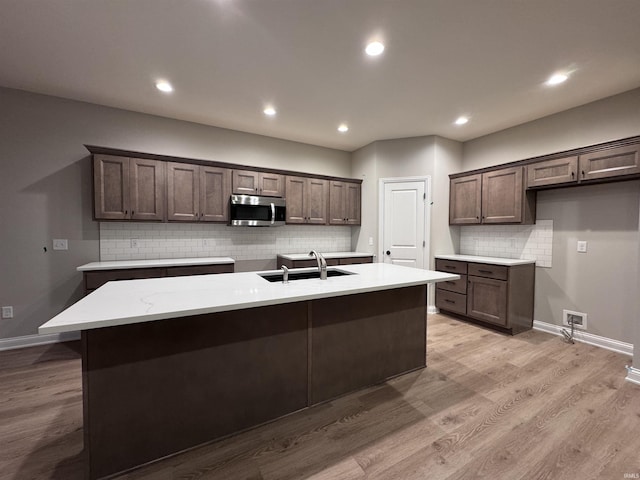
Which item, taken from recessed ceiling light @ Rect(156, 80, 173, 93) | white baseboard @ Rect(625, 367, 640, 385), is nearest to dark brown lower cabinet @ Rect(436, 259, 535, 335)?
white baseboard @ Rect(625, 367, 640, 385)

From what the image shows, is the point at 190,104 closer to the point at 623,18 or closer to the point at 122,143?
the point at 122,143

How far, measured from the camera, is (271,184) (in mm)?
4109

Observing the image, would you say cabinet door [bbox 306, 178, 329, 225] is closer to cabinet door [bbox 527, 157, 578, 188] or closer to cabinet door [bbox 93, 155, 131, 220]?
cabinet door [bbox 93, 155, 131, 220]

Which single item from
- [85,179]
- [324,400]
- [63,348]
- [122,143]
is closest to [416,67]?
[324,400]

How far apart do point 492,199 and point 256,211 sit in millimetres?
3341

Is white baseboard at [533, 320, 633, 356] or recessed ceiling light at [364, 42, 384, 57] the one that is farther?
white baseboard at [533, 320, 633, 356]

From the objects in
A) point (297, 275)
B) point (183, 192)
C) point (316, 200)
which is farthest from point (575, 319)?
point (183, 192)

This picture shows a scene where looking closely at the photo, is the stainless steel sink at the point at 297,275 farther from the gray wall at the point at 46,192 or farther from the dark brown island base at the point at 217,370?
the gray wall at the point at 46,192

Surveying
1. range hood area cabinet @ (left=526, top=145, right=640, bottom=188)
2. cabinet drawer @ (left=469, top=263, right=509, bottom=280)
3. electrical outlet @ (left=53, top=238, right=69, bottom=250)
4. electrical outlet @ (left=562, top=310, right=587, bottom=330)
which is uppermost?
range hood area cabinet @ (left=526, top=145, right=640, bottom=188)

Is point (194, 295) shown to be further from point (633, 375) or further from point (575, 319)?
point (575, 319)

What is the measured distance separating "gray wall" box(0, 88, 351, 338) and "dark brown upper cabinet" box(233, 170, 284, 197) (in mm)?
1174

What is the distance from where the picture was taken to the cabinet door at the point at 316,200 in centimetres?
442

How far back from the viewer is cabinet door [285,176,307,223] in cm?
426

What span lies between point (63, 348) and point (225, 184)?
2.64m
